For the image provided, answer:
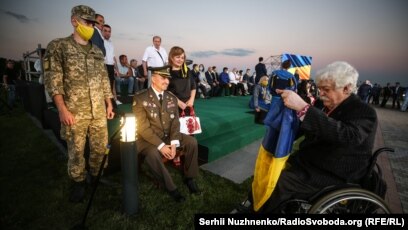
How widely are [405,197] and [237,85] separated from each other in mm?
10869

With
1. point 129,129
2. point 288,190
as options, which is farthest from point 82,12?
point 288,190

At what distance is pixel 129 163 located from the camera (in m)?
2.18

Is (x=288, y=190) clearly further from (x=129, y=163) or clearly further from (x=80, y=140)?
(x=80, y=140)

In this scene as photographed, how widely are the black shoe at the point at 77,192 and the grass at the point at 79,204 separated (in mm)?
59

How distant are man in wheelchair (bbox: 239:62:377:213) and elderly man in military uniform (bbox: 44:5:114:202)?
2.10 metres

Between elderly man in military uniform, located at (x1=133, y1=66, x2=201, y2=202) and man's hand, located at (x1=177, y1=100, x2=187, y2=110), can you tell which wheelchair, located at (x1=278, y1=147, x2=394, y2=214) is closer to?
elderly man in military uniform, located at (x1=133, y1=66, x2=201, y2=202)

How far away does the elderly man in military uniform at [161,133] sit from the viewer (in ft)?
8.45

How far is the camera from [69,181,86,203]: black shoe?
248cm

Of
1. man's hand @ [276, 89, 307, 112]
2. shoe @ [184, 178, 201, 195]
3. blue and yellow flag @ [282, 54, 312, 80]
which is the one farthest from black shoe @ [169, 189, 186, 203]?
blue and yellow flag @ [282, 54, 312, 80]

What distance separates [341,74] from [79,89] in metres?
2.59

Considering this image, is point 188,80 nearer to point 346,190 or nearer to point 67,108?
point 67,108

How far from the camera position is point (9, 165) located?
340 cm

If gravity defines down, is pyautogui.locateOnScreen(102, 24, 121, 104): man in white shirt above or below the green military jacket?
above

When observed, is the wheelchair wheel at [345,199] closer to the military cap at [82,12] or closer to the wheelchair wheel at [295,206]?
the wheelchair wheel at [295,206]
